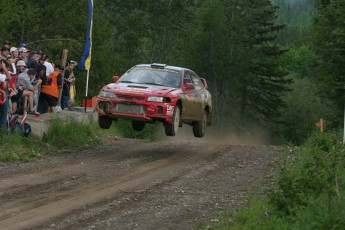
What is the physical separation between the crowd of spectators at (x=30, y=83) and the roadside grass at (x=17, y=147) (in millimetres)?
439

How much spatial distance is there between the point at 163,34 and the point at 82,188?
55.9 m

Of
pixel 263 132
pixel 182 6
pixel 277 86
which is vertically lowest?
pixel 263 132

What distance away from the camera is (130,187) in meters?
12.4

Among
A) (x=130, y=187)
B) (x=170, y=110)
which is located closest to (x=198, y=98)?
(x=170, y=110)

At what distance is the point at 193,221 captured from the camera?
32.8 feet

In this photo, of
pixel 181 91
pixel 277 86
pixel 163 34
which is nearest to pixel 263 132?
pixel 277 86

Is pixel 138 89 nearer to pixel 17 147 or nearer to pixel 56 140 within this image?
pixel 56 140

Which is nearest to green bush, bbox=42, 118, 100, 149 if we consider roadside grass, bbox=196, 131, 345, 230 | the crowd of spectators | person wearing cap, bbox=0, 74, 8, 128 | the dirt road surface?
the dirt road surface

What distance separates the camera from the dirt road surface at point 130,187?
9.81 metres

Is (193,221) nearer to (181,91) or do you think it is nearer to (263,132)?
(181,91)

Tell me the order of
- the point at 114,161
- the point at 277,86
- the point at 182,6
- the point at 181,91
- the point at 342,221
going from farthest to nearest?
the point at 277,86, the point at 182,6, the point at 181,91, the point at 114,161, the point at 342,221

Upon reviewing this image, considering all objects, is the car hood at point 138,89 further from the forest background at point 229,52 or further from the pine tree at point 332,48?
the forest background at point 229,52

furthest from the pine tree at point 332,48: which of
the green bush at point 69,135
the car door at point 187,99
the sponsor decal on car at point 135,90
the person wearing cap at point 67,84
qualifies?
the sponsor decal on car at point 135,90

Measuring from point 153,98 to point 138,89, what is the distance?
421mm
